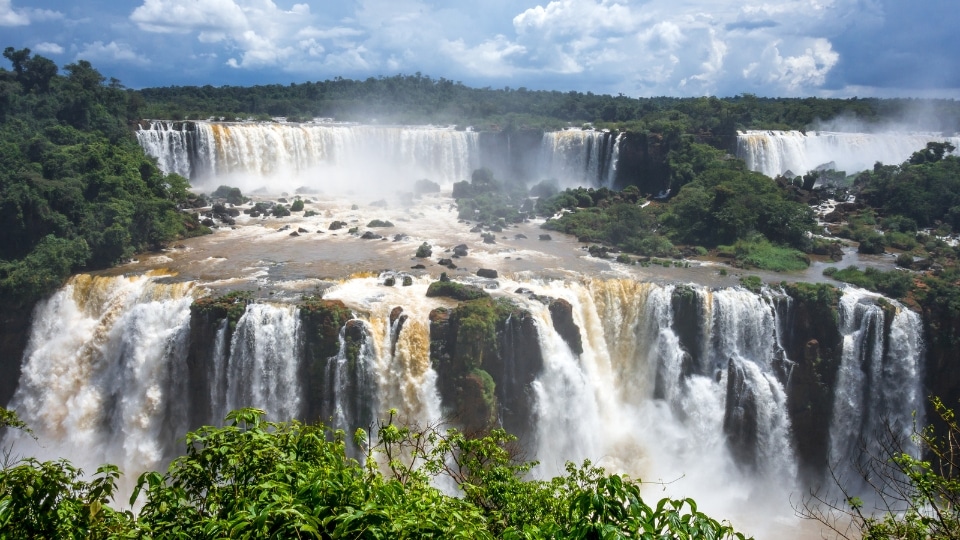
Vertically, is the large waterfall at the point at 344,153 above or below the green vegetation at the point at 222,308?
above

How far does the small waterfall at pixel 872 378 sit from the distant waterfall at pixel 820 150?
22.8 m

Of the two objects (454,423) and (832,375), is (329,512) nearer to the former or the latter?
(454,423)

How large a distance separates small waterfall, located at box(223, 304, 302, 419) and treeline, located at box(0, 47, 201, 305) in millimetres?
7082

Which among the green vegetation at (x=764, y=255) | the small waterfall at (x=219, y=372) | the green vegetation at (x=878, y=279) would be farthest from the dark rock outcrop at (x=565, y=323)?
the green vegetation at (x=878, y=279)

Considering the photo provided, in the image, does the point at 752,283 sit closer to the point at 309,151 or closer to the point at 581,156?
the point at 581,156

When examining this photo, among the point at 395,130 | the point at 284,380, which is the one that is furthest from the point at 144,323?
the point at 395,130

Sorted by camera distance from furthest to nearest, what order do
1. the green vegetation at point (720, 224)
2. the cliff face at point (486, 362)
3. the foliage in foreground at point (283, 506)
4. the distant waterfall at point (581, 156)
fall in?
the distant waterfall at point (581, 156)
the green vegetation at point (720, 224)
the cliff face at point (486, 362)
the foliage in foreground at point (283, 506)

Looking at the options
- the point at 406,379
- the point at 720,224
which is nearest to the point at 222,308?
the point at 406,379

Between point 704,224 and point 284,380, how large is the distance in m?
18.8

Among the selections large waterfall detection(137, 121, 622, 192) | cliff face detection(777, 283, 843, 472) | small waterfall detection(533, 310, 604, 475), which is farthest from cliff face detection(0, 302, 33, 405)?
cliff face detection(777, 283, 843, 472)

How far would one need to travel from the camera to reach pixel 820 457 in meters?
21.0

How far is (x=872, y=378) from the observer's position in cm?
2102

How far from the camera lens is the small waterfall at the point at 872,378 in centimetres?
2084

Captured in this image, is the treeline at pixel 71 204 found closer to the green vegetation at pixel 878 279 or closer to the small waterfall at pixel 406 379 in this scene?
the small waterfall at pixel 406 379
